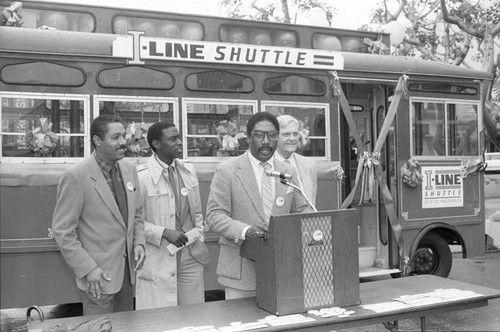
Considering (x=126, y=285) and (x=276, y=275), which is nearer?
(x=276, y=275)

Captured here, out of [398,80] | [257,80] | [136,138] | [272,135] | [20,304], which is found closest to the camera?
[272,135]

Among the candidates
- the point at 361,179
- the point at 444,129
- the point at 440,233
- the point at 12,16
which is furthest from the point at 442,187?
the point at 12,16

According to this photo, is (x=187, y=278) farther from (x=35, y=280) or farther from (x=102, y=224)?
(x=35, y=280)

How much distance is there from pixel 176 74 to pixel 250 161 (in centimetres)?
261

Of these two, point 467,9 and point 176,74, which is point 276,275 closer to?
point 176,74

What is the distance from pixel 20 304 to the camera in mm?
5047

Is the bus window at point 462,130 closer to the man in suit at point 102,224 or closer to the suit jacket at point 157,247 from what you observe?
the suit jacket at point 157,247

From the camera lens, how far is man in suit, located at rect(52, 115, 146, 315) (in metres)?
3.18

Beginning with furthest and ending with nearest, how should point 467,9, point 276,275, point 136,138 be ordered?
point 467,9, point 136,138, point 276,275

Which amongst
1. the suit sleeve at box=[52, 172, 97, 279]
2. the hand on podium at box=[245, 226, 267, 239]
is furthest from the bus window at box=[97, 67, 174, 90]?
the hand on podium at box=[245, 226, 267, 239]

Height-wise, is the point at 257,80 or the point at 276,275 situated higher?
the point at 257,80

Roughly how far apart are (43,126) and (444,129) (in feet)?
15.3

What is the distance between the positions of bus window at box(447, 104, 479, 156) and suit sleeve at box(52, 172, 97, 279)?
17.4ft

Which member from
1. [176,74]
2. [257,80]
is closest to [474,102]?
[257,80]
